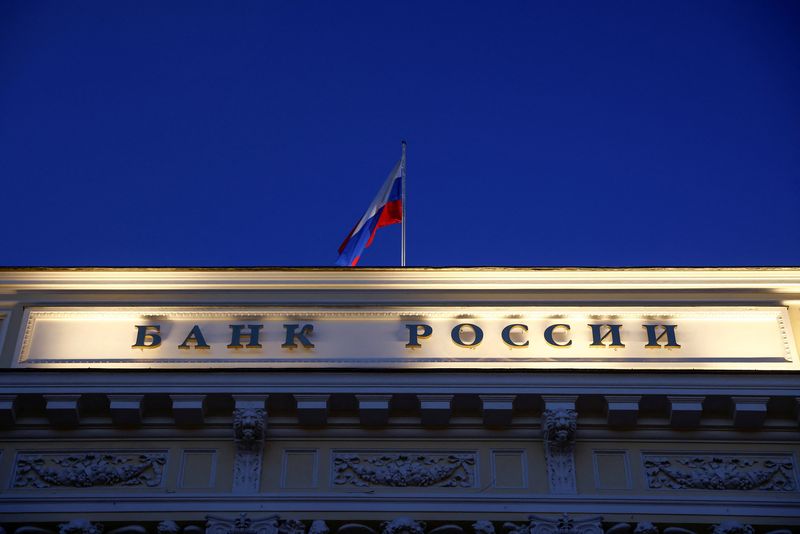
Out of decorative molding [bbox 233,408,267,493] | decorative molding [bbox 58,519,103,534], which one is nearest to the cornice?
decorative molding [bbox 233,408,267,493]

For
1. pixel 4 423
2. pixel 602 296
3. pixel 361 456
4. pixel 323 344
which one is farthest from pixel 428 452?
pixel 4 423

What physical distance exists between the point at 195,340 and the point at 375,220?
5.15 m

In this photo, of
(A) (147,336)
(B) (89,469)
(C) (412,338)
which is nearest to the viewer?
(B) (89,469)

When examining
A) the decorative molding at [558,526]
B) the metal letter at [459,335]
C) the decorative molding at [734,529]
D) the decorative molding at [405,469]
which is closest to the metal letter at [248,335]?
the decorative molding at [405,469]

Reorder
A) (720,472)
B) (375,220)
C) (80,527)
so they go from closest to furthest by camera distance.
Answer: (80,527)
(720,472)
(375,220)

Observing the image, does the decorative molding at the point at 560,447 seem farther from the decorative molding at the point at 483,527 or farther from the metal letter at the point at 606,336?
the metal letter at the point at 606,336

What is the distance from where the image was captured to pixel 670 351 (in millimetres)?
21578

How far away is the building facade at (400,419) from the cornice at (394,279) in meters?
0.39

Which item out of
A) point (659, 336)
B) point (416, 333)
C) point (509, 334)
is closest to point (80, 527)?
point (416, 333)

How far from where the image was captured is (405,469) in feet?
65.4

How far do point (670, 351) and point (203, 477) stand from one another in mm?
7050

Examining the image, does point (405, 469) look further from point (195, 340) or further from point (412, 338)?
point (195, 340)

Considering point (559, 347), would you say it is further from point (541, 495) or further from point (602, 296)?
point (541, 495)

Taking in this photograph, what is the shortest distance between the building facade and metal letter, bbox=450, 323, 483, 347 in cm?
2
